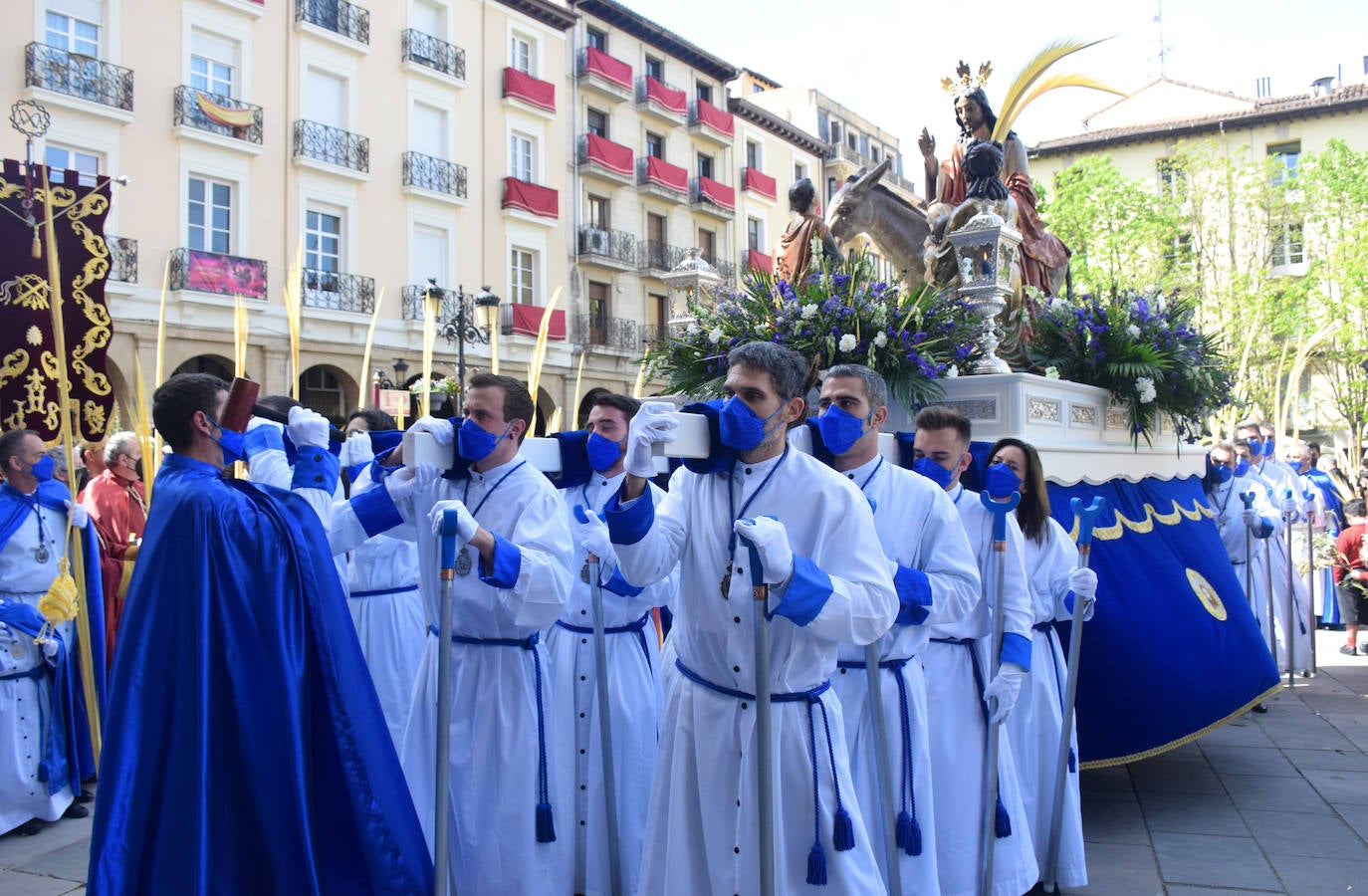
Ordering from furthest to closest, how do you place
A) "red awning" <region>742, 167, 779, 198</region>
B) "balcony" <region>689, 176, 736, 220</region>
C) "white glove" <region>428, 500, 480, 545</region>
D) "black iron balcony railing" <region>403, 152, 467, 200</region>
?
"red awning" <region>742, 167, 779, 198</region> → "balcony" <region>689, 176, 736, 220</region> → "black iron balcony railing" <region>403, 152, 467, 200</region> → "white glove" <region>428, 500, 480, 545</region>

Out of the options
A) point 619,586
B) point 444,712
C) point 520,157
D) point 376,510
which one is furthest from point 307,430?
point 520,157

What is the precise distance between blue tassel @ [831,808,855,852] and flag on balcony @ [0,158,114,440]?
4.99 metres

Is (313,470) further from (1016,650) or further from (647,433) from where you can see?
(1016,650)

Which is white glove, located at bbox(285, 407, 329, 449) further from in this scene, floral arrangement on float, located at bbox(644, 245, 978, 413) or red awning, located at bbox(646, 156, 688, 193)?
red awning, located at bbox(646, 156, 688, 193)

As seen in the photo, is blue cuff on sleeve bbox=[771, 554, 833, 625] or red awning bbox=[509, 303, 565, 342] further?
red awning bbox=[509, 303, 565, 342]

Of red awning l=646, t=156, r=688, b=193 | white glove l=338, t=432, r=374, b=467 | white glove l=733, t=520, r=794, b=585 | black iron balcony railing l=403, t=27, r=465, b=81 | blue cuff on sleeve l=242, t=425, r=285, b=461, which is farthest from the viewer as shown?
red awning l=646, t=156, r=688, b=193

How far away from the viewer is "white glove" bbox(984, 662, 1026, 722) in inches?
157

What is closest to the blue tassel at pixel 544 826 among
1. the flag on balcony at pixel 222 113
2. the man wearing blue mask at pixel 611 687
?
the man wearing blue mask at pixel 611 687

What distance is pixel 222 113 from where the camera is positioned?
19641 mm

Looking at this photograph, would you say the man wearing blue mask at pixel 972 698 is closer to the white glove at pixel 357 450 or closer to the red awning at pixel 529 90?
the white glove at pixel 357 450

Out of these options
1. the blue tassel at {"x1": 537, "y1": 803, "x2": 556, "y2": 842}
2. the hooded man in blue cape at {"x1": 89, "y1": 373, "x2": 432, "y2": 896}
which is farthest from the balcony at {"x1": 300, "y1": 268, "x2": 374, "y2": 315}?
the blue tassel at {"x1": 537, "y1": 803, "x2": 556, "y2": 842}

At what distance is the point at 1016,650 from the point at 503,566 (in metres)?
1.92

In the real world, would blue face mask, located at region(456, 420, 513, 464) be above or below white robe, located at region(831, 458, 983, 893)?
above

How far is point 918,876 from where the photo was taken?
371 cm
